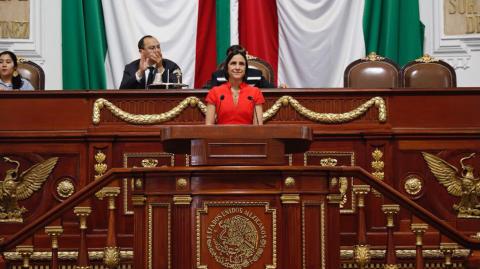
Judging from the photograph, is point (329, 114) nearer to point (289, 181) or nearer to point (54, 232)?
point (289, 181)

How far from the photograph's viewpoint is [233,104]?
21.1 feet

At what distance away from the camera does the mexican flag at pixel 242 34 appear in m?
9.69

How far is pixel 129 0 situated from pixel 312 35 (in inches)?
72.6

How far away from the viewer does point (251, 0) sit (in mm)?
9891

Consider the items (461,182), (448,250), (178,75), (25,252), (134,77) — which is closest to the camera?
(25,252)

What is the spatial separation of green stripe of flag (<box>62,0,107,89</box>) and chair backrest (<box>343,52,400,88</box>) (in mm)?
2661

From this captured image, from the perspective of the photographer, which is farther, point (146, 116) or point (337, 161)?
point (146, 116)

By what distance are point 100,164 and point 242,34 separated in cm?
334

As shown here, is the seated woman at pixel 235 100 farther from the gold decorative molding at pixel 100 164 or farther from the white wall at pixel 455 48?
the white wall at pixel 455 48

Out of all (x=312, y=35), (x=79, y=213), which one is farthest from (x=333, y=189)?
(x=312, y=35)

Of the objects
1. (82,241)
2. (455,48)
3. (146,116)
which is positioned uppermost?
(455,48)

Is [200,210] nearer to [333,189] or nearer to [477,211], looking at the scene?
[333,189]

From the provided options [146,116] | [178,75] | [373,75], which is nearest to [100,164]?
[146,116]

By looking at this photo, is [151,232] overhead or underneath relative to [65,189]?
underneath
